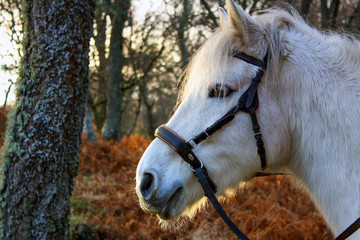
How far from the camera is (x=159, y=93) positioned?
1478 centimetres

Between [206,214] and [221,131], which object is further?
[206,214]

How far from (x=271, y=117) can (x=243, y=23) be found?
0.60 metres

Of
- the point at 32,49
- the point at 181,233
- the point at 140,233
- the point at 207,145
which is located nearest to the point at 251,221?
the point at 181,233

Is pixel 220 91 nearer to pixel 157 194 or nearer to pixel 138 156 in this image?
pixel 157 194

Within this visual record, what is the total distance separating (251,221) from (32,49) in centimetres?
359

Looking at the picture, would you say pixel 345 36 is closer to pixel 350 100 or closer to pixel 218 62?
pixel 350 100

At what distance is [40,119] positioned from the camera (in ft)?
8.40

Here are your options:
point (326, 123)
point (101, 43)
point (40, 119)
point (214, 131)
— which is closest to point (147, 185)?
point (214, 131)

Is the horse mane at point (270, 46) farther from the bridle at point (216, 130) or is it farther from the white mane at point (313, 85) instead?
the bridle at point (216, 130)

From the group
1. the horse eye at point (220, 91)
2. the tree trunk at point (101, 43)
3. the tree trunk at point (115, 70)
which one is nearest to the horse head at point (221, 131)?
the horse eye at point (220, 91)

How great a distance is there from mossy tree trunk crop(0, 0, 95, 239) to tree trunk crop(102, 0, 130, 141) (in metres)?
7.15

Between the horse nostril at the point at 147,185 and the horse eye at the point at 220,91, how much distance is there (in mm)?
623

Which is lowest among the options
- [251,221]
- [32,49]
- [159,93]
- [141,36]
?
[251,221]

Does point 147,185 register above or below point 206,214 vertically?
above
